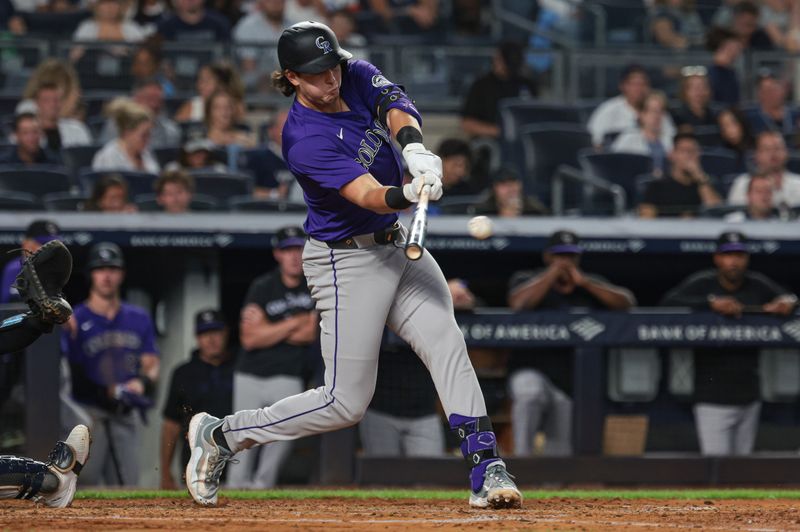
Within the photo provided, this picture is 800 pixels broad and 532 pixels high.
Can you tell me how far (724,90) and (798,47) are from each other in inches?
77.7

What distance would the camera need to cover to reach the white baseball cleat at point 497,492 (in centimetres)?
524

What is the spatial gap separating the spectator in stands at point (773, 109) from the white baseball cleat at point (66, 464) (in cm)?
771

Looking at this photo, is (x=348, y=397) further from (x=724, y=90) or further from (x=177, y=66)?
(x=724, y=90)

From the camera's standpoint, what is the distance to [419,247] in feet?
15.3

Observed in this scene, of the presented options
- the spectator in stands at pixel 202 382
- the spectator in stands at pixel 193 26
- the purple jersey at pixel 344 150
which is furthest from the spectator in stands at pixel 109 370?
the spectator in stands at pixel 193 26

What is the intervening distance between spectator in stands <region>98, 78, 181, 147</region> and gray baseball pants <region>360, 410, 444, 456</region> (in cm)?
334

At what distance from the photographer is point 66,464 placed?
5.53 m

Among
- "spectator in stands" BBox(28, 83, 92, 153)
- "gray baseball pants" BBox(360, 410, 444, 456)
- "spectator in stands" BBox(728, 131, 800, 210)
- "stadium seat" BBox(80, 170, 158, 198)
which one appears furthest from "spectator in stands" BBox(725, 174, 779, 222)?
"spectator in stands" BBox(28, 83, 92, 153)

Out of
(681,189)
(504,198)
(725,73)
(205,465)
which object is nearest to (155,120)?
(504,198)

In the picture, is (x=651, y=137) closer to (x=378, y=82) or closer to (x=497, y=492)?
(x=378, y=82)

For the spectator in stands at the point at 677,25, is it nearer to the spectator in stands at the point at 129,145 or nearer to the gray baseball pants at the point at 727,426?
the spectator in stands at the point at 129,145

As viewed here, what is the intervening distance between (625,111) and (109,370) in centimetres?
496

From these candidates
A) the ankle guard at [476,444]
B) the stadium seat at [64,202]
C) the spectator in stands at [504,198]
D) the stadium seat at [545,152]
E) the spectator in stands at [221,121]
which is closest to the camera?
the ankle guard at [476,444]

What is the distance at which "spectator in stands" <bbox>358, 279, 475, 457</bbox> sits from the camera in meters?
8.12
